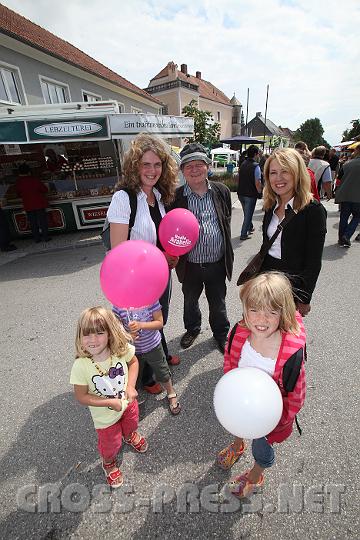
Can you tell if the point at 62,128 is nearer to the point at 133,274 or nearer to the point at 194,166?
the point at 194,166

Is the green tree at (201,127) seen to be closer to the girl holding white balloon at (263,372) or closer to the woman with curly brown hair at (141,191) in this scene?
the woman with curly brown hair at (141,191)

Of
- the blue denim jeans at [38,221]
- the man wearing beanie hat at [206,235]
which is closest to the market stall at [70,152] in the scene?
the blue denim jeans at [38,221]

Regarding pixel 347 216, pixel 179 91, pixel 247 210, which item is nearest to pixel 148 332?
pixel 247 210

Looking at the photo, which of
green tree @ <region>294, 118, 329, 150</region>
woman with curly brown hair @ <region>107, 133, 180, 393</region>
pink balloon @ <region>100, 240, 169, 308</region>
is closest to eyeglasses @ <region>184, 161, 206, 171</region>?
woman with curly brown hair @ <region>107, 133, 180, 393</region>

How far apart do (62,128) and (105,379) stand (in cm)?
552

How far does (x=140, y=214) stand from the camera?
1957mm

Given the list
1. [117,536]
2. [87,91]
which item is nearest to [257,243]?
[117,536]

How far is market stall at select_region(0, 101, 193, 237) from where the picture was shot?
17.8 feet

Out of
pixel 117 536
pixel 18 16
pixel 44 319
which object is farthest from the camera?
pixel 18 16

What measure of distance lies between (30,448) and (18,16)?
55.1ft

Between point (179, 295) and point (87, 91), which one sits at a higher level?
point (87, 91)

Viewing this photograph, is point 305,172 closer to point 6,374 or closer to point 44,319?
point 6,374

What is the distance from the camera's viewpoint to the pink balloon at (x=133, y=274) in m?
1.56

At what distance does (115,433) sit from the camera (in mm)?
1729
